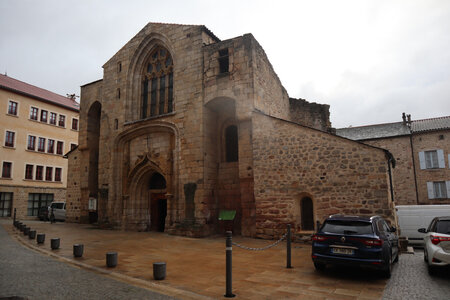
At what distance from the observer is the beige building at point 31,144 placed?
27172 mm

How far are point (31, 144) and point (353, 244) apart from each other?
31.6m

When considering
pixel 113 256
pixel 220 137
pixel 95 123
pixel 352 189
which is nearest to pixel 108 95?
pixel 95 123

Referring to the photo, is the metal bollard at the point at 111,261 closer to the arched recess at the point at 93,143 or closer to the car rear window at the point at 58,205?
the arched recess at the point at 93,143

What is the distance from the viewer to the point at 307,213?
12.0 metres

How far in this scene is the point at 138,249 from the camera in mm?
10055

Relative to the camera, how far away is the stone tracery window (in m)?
17.0

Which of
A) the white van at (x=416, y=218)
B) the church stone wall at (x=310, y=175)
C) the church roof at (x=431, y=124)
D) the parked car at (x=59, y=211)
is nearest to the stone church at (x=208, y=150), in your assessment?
the church stone wall at (x=310, y=175)

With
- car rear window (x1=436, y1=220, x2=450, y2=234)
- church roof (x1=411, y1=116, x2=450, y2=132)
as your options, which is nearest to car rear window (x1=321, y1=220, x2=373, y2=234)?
car rear window (x1=436, y1=220, x2=450, y2=234)

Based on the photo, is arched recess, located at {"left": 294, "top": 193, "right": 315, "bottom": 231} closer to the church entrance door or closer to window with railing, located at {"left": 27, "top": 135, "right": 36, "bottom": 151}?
the church entrance door

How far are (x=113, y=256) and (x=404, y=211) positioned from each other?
12.0 m

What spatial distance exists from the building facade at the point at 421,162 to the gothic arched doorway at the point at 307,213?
15181mm

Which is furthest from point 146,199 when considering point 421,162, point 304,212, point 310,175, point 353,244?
point 421,162

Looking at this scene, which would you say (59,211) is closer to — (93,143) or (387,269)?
(93,143)

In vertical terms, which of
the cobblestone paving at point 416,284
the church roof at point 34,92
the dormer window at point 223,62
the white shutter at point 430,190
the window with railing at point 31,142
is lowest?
the cobblestone paving at point 416,284
